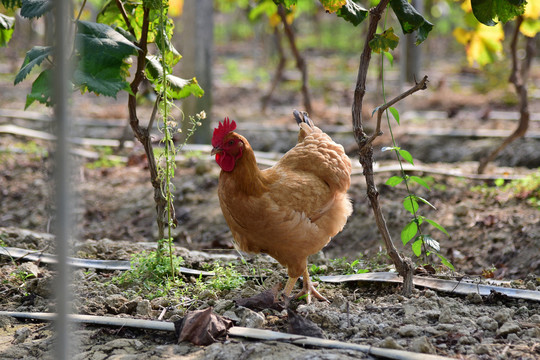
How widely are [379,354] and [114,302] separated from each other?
60.8 inches

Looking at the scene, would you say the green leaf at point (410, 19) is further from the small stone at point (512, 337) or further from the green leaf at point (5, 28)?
the green leaf at point (5, 28)

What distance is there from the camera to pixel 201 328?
2.71m

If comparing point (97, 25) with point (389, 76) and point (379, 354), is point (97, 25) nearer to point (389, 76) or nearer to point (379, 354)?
point (379, 354)

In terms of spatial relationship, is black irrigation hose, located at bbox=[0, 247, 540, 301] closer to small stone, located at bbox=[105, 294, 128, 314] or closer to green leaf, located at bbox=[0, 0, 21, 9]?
small stone, located at bbox=[105, 294, 128, 314]

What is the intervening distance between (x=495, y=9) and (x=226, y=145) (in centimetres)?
163

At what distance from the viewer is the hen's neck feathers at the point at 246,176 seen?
3113mm

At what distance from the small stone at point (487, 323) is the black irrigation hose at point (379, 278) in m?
0.36

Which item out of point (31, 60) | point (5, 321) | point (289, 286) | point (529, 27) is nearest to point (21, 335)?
point (5, 321)

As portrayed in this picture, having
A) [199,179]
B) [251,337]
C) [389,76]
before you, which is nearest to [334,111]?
[199,179]

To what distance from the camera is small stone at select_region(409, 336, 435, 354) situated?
8.31ft

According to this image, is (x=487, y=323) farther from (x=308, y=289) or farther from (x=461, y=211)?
(x=461, y=211)

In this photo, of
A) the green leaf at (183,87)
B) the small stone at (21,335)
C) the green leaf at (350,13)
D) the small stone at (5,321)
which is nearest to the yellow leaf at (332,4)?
the green leaf at (350,13)

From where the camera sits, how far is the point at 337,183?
11.6 ft

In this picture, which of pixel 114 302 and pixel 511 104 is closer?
pixel 114 302
